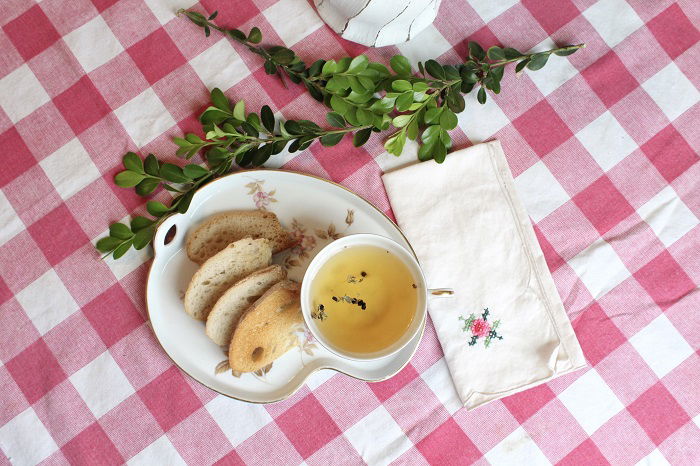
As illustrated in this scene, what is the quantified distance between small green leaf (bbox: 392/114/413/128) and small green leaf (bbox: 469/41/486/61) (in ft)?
0.47

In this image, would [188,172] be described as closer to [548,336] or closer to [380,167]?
[380,167]

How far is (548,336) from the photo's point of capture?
87 centimetres

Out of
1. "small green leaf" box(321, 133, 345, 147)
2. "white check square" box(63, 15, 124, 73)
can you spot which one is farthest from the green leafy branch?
"white check square" box(63, 15, 124, 73)

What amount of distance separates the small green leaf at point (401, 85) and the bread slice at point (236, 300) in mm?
303

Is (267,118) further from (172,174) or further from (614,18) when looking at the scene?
(614,18)

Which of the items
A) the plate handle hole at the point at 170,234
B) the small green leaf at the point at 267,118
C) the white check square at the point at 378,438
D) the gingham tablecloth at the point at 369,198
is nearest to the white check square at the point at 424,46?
the gingham tablecloth at the point at 369,198

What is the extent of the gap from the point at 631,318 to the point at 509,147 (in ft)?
1.05

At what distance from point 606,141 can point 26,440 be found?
98cm

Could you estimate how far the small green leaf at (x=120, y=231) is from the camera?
0.82 metres

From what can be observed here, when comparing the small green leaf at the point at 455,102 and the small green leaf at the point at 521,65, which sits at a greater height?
the small green leaf at the point at 455,102

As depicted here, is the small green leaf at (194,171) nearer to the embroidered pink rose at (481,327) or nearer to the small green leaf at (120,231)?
the small green leaf at (120,231)

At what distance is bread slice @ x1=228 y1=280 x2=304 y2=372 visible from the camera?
781 millimetres

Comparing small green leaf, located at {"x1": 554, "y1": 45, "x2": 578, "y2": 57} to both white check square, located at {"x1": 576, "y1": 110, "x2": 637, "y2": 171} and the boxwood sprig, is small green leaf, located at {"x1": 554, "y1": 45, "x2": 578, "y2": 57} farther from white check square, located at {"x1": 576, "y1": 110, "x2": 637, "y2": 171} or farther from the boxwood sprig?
white check square, located at {"x1": 576, "y1": 110, "x2": 637, "y2": 171}

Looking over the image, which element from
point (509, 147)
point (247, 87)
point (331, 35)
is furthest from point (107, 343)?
point (509, 147)
